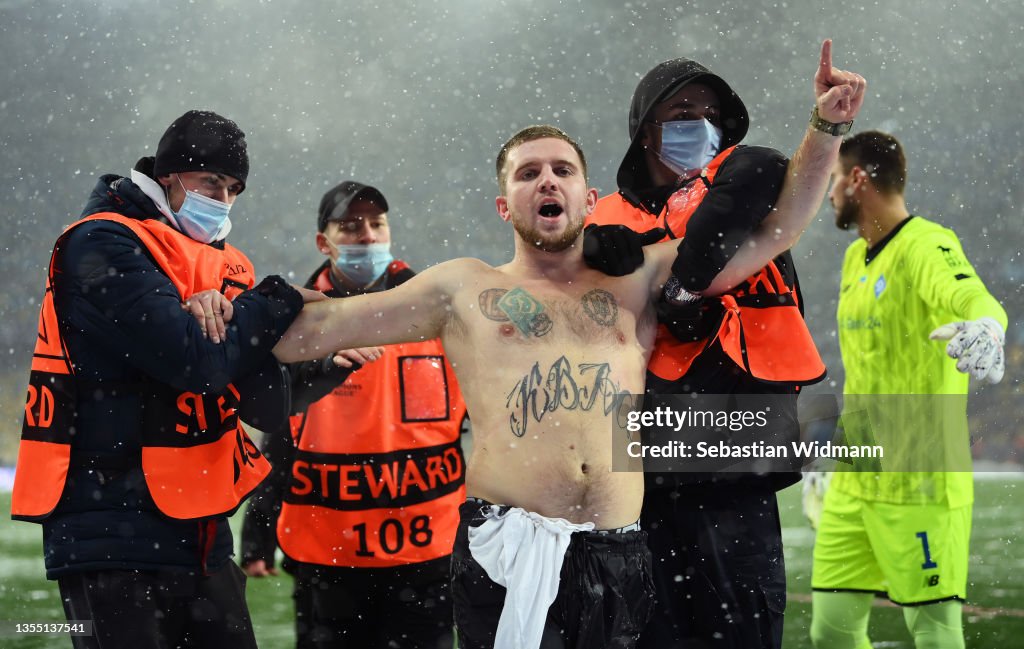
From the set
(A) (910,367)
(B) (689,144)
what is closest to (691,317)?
(B) (689,144)

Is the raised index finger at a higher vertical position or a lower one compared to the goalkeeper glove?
higher

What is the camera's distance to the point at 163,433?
2582 mm

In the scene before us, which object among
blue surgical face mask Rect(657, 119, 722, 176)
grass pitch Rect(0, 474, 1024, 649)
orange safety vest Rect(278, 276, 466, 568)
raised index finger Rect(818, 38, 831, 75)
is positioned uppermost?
raised index finger Rect(818, 38, 831, 75)

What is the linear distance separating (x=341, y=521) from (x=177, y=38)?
17.0 meters

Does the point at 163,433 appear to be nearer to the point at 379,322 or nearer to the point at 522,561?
the point at 379,322

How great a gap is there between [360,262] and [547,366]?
1573 mm

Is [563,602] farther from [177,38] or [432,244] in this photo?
[177,38]

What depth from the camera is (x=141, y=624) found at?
2510 mm

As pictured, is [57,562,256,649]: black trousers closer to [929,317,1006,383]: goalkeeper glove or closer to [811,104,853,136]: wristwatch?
[811,104,853,136]: wristwatch

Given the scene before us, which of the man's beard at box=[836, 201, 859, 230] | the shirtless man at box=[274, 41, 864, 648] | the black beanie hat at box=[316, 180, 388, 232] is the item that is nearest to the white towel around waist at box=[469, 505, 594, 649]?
the shirtless man at box=[274, 41, 864, 648]

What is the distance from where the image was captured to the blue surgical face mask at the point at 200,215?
277 centimetres

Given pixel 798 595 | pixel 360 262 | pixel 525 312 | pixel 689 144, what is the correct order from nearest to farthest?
pixel 525 312 < pixel 689 144 < pixel 360 262 < pixel 798 595

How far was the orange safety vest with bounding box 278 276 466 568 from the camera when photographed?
11.7ft

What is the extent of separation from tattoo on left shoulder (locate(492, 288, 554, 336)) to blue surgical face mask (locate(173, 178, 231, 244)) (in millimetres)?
812
